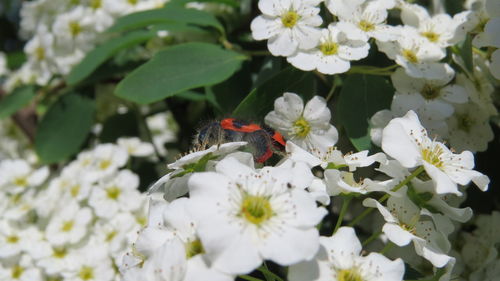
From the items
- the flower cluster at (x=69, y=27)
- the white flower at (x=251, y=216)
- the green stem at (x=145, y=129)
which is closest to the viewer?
the white flower at (x=251, y=216)

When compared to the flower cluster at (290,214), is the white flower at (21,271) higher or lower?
lower

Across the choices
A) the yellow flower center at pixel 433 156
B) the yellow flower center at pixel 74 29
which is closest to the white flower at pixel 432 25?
the yellow flower center at pixel 433 156

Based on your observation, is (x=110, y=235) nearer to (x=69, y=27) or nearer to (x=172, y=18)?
(x=172, y=18)

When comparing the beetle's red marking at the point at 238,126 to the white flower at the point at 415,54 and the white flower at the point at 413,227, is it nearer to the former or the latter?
the white flower at the point at 413,227

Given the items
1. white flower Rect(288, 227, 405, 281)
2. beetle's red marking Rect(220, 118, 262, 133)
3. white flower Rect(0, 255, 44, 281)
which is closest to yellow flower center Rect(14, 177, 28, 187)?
white flower Rect(0, 255, 44, 281)

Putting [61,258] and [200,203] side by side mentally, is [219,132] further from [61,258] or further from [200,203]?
[61,258]

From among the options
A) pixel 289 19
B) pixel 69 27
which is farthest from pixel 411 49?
pixel 69 27
